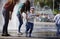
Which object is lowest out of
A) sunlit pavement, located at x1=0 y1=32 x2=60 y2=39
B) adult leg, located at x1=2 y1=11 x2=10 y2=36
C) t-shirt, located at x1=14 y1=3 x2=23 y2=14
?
sunlit pavement, located at x1=0 y1=32 x2=60 y2=39

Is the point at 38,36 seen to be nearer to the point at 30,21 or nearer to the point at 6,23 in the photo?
the point at 30,21

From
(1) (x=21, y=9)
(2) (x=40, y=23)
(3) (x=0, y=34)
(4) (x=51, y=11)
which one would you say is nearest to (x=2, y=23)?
(3) (x=0, y=34)

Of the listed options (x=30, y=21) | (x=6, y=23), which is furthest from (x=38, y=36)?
(x=6, y=23)

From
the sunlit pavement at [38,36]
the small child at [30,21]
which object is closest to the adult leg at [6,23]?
the sunlit pavement at [38,36]

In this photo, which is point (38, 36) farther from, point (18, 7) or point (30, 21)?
point (18, 7)

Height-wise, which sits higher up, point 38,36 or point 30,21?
point 30,21

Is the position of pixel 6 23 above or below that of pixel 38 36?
above

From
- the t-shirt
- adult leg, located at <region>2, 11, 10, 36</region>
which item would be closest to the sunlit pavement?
adult leg, located at <region>2, 11, 10, 36</region>

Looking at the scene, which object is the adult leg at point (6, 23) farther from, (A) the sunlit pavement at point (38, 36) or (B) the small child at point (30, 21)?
→ (B) the small child at point (30, 21)

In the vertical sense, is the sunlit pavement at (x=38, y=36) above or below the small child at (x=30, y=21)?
below

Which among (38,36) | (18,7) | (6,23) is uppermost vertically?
(18,7)

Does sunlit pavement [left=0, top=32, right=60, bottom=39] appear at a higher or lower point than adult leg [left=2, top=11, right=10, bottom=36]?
lower

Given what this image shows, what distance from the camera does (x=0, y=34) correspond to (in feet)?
9.37

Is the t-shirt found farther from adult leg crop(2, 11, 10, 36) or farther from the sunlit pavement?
the sunlit pavement
